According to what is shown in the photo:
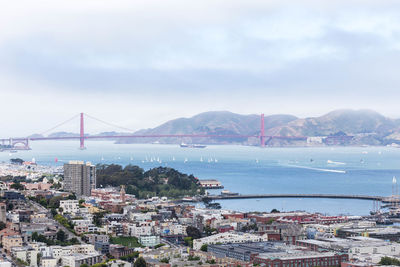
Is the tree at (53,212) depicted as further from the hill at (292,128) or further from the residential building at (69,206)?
the hill at (292,128)

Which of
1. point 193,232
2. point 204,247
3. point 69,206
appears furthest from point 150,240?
point 69,206

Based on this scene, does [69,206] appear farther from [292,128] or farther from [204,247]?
[292,128]

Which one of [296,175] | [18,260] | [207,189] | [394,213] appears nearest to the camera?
[18,260]

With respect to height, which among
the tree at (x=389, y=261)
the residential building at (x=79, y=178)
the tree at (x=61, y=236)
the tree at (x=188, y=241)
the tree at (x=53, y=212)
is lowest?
→ the tree at (x=188, y=241)

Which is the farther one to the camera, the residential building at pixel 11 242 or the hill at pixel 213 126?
the hill at pixel 213 126

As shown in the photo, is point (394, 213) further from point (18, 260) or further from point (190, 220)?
point (18, 260)

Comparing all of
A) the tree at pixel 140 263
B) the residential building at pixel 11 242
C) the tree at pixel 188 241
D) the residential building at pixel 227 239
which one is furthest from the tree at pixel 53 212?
the tree at pixel 140 263

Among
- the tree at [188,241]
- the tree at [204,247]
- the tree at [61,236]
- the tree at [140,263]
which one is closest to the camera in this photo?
the tree at [140,263]

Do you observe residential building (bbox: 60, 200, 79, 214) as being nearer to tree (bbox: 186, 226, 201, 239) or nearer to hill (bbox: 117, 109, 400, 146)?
tree (bbox: 186, 226, 201, 239)

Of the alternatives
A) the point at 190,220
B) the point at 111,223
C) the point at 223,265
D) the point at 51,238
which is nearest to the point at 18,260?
the point at 51,238
